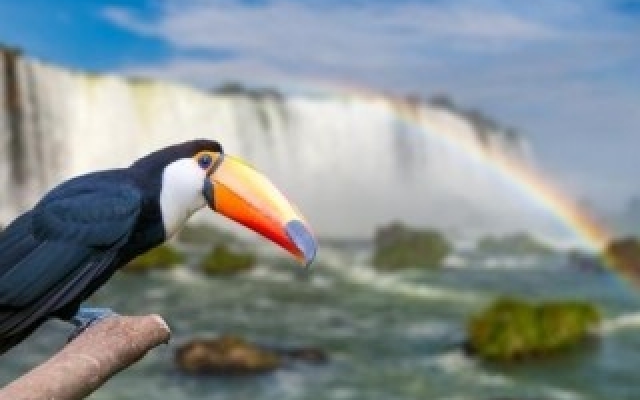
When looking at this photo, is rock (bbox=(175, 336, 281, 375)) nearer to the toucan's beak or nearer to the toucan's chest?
the toucan's chest

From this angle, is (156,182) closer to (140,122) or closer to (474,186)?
(140,122)

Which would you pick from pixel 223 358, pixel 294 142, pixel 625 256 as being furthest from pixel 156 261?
pixel 625 256

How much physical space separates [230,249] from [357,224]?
14.0 feet

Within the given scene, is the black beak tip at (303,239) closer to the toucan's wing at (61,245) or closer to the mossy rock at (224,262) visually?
the toucan's wing at (61,245)

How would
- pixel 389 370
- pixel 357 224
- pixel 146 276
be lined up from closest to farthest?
pixel 389 370
pixel 146 276
pixel 357 224

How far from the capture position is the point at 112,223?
2230 mm

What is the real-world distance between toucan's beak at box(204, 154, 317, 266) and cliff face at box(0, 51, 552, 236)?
14540mm

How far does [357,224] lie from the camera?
21156 millimetres

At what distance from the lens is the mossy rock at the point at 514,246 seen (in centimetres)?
1988

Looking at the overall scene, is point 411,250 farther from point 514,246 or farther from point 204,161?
point 204,161

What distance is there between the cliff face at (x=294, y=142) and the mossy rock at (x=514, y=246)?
0.66m

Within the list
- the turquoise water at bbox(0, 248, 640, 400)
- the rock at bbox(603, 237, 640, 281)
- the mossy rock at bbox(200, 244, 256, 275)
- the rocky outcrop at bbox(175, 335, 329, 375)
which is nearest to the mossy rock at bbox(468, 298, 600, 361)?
the turquoise water at bbox(0, 248, 640, 400)

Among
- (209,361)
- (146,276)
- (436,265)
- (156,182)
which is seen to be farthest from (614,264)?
(156,182)

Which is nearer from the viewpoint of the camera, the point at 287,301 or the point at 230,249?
the point at 287,301
